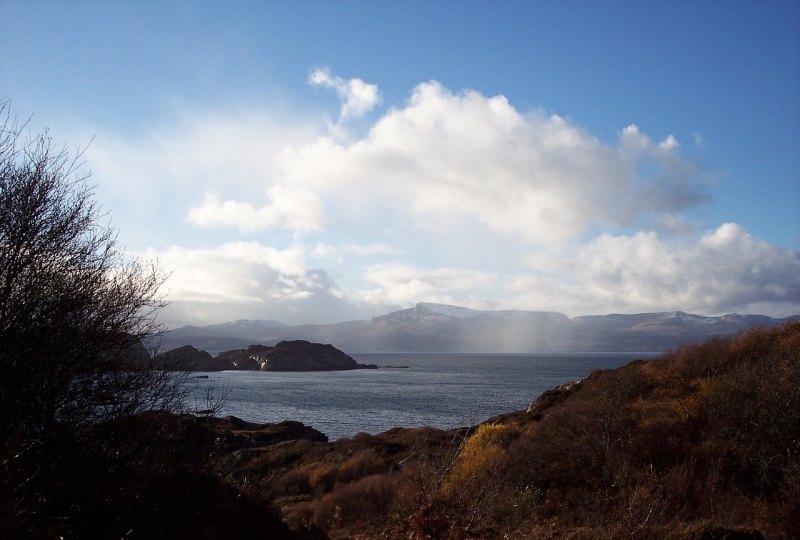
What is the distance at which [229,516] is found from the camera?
1257 centimetres

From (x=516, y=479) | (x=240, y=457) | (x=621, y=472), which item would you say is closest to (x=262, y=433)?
(x=240, y=457)

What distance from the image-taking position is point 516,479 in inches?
753

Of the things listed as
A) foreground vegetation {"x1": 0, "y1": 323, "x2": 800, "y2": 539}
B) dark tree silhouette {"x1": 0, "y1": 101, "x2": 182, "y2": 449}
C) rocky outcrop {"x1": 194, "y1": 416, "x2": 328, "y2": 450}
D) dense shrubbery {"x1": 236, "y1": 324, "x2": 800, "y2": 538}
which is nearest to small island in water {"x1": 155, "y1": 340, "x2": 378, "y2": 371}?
rocky outcrop {"x1": 194, "y1": 416, "x2": 328, "y2": 450}

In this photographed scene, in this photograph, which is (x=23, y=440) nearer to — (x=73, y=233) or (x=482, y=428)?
(x=73, y=233)

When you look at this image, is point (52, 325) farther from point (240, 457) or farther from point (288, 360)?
point (288, 360)

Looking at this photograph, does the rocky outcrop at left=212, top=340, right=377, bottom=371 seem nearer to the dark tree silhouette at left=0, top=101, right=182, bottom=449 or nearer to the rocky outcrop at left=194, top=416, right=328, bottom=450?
the rocky outcrop at left=194, top=416, right=328, bottom=450

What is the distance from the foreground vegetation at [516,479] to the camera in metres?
9.73

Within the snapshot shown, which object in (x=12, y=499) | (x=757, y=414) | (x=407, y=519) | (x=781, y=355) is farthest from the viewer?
(x=781, y=355)

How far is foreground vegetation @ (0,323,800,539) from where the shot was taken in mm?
9734

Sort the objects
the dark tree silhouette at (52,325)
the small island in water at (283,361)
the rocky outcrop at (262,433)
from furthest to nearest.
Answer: the small island in water at (283,361) < the rocky outcrop at (262,433) < the dark tree silhouette at (52,325)

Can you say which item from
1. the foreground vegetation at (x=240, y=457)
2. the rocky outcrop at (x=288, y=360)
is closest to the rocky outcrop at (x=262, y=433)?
the foreground vegetation at (x=240, y=457)

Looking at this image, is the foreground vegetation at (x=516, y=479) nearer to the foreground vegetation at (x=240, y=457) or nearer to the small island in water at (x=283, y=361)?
the foreground vegetation at (x=240, y=457)

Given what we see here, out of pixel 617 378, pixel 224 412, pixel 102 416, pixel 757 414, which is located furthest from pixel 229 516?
pixel 224 412

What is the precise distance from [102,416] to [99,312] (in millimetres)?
2233
